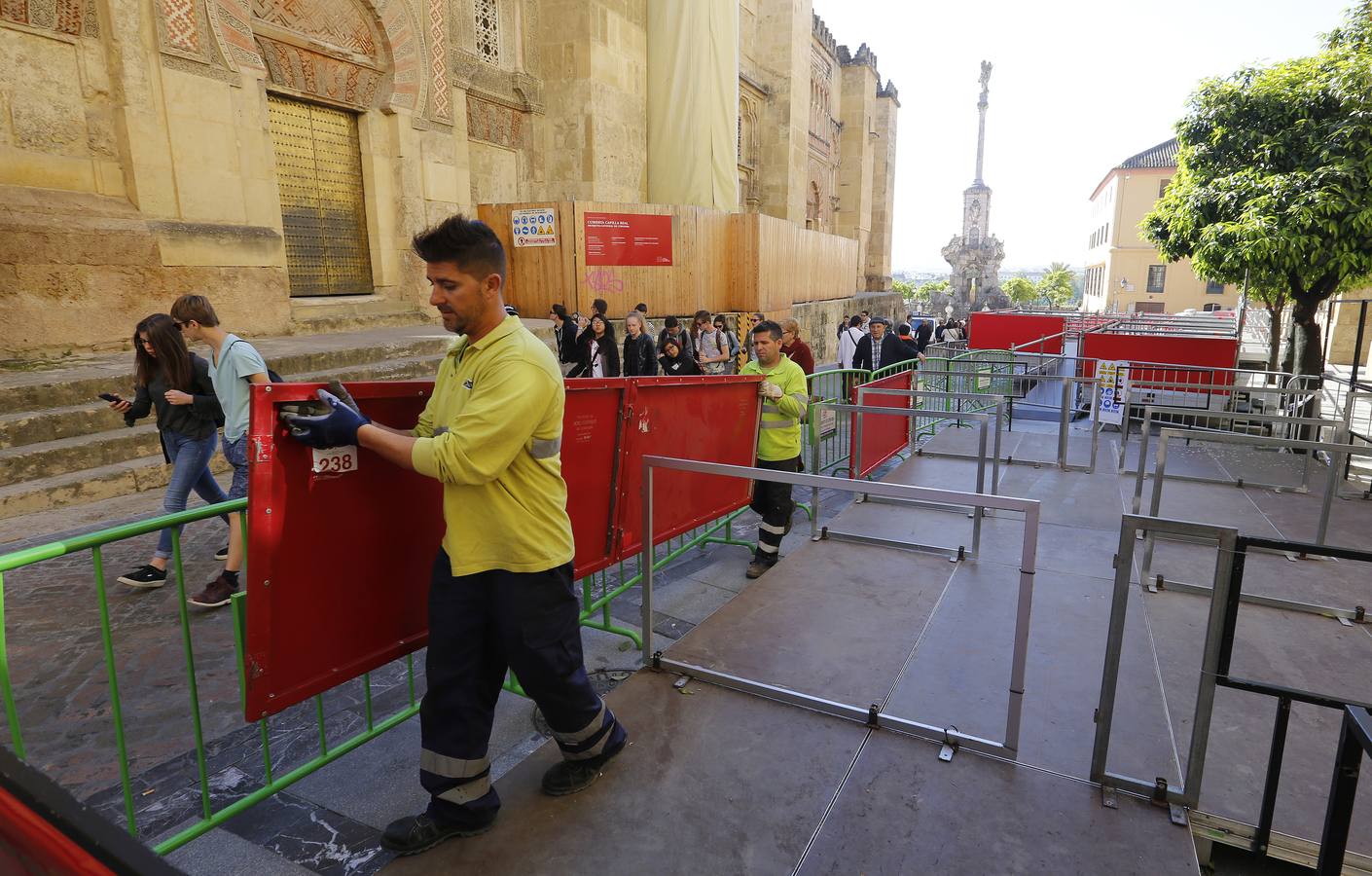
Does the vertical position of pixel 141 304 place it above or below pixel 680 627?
above

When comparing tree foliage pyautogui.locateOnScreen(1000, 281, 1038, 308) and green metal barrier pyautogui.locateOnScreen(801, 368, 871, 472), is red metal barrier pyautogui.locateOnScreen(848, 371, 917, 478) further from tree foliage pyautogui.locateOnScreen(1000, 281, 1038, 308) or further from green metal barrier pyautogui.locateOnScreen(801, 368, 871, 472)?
tree foliage pyautogui.locateOnScreen(1000, 281, 1038, 308)

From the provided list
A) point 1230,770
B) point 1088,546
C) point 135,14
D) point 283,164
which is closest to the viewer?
point 1230,770

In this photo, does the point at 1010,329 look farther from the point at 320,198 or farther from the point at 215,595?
the point at 215,595

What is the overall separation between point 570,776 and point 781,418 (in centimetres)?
352

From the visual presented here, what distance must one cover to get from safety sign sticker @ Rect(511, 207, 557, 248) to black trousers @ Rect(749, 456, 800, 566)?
10.4 m

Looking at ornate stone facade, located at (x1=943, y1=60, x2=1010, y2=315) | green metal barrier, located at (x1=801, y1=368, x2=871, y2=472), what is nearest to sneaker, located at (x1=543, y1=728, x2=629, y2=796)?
green metal barrier, located at (x1=801, y1=368, x2=871, y2=472)

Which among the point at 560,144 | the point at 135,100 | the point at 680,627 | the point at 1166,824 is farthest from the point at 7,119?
the point at 1166,824

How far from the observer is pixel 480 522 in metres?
2.47

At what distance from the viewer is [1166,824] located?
2.74m

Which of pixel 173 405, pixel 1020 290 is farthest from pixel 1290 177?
pixel 1020 290

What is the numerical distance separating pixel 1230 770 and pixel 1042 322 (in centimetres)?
2007

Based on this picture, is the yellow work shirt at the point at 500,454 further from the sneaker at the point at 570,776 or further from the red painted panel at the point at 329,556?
the sneaker at the point at 570,776

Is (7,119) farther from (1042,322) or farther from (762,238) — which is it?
(1042,322)

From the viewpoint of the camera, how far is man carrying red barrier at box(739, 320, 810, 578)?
568cm
